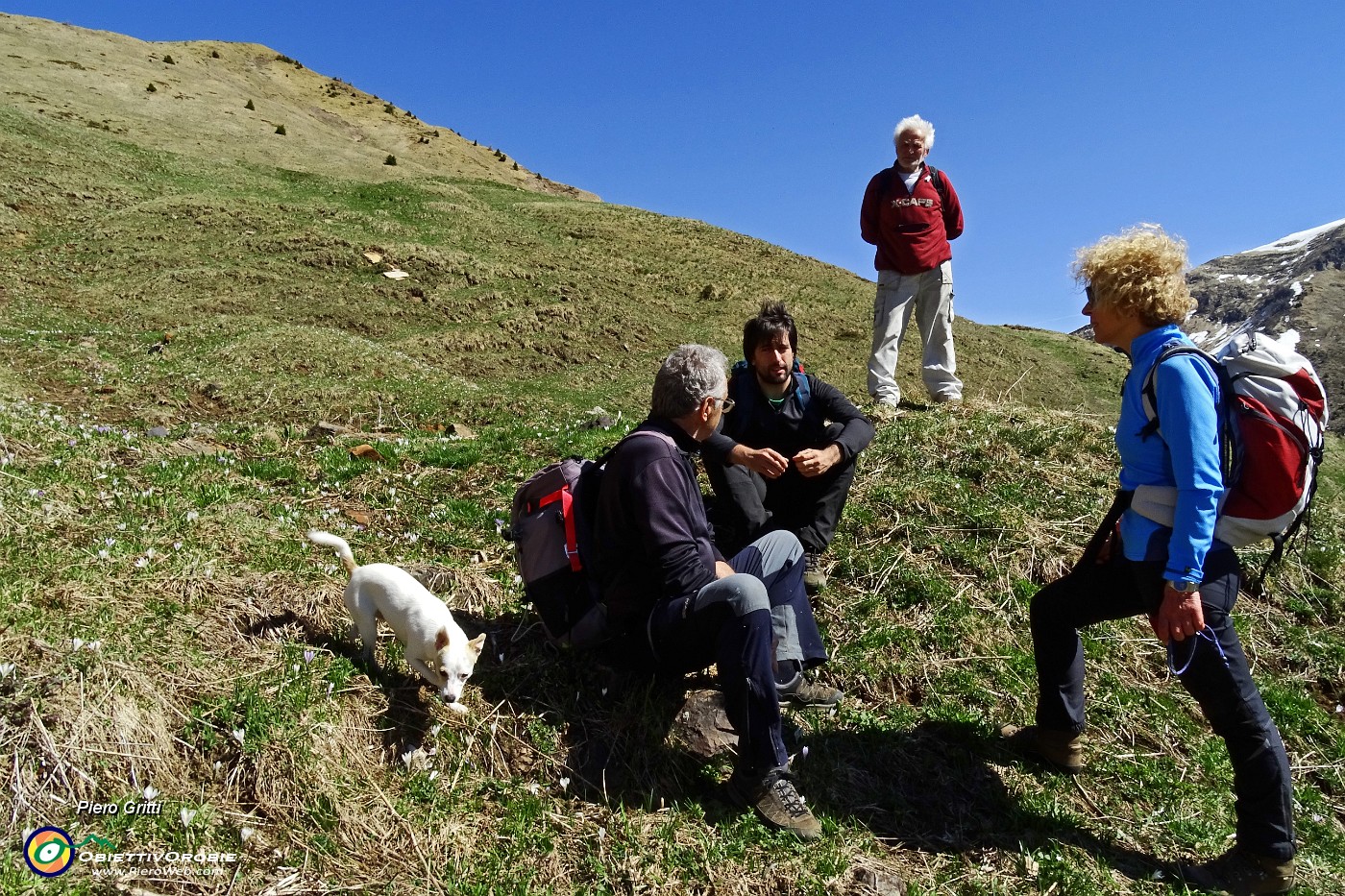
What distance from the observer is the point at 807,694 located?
5.04 m

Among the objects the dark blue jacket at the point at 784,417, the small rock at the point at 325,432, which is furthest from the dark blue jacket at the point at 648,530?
the small rock at the point at 325,432

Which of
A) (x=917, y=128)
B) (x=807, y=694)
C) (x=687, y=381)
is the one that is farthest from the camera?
(x=917, y=128)

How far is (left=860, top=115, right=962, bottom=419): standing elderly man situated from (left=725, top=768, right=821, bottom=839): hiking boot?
6.41 metres

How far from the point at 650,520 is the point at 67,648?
2892 millimetres

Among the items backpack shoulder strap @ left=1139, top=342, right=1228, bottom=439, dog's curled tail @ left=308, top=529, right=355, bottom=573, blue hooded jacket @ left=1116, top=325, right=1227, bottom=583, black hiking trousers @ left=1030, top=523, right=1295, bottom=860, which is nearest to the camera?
blue hooded jacket @ left=1116, top=325, right=1227, bottom=583

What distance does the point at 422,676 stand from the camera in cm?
409

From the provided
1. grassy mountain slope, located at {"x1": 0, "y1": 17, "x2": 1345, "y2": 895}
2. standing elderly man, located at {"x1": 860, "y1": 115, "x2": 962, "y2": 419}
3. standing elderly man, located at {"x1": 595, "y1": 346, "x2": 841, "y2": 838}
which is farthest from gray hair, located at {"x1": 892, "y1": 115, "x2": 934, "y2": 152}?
standing elderly man, located at {"x1": 595, "y1": 346, "x2": 841, "y2": 838}

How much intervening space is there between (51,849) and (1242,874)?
538cm

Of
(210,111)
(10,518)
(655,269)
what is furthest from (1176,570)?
(210,111)

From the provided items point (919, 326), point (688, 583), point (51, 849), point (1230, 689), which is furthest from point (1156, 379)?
point (919, 326)

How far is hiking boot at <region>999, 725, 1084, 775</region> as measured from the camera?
15.2ft

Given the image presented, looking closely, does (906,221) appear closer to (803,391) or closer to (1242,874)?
(803,391)

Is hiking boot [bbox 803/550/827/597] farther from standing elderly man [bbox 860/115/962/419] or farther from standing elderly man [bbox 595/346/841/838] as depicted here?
standing elderly man [bbox 860/115/962/419]

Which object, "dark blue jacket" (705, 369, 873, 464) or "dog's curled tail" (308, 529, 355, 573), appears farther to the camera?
"dark blue jacket" (705, 369, 873, 464)
